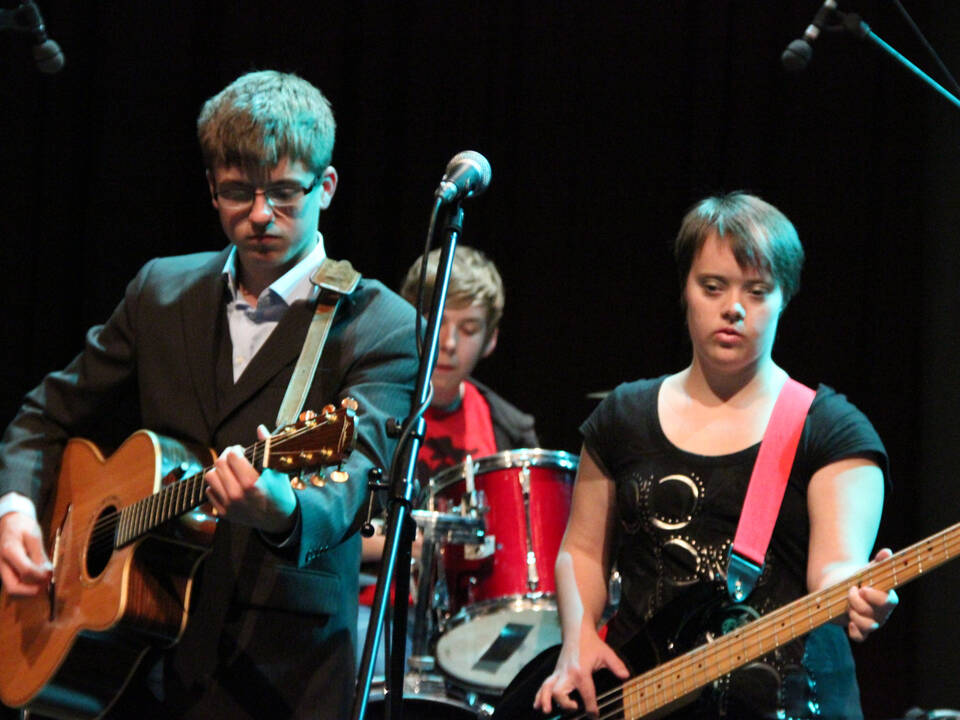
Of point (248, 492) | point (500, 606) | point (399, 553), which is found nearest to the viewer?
point (399, 553)

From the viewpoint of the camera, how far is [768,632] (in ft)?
8.17

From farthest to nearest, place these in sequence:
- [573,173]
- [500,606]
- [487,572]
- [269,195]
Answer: [573,173] < [487,572] < [500,606] < [269,195]

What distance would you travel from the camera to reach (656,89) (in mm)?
5383

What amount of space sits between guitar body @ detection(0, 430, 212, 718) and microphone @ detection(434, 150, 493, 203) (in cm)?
88

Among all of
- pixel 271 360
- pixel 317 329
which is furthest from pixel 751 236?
pixel 271 360

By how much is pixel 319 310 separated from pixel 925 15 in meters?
3.63

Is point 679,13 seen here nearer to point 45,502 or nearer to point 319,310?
point 319,310

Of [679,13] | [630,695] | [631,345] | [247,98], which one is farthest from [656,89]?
[630,695]

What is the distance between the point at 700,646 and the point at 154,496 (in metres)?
1.26

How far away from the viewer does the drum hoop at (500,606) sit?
Result: 3.77 m

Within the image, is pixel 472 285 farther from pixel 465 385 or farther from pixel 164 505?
pixel 164 505

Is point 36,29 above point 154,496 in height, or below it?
above

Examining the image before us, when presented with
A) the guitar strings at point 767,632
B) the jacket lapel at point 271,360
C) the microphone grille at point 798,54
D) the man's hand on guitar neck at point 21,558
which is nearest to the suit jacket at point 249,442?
the jacket lapel at point 271,360

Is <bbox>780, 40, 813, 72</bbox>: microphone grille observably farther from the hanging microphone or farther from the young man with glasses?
the hanging microphone
